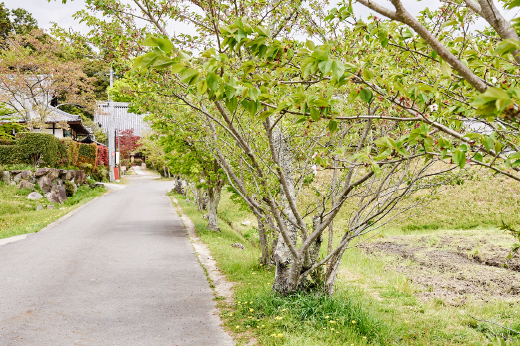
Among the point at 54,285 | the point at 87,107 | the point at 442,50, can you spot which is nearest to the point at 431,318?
the point at 442,50

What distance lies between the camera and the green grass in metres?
13.9

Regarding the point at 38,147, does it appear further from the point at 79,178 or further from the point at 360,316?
the point at 360,316

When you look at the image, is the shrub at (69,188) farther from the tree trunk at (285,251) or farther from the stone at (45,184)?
the tree trunk at (285,251)

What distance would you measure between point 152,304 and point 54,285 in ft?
7.91

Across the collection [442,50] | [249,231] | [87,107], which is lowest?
[249,231]

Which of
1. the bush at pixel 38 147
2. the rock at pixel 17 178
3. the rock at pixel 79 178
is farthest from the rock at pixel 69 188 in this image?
the rock at pixel 17 178

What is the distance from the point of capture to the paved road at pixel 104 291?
5.25m

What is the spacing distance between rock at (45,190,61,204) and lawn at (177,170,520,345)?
11403 millimetres

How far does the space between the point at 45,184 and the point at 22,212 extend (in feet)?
12.6

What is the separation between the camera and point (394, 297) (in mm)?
7254

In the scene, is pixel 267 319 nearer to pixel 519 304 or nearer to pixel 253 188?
pixel 253 188

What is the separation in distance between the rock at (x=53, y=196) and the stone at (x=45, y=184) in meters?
0.27

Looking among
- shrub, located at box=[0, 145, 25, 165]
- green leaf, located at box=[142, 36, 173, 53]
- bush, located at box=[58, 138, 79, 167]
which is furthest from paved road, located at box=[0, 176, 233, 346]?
bush, located at box=[58, 138, 79, 167]

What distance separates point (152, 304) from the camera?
6.56 m
